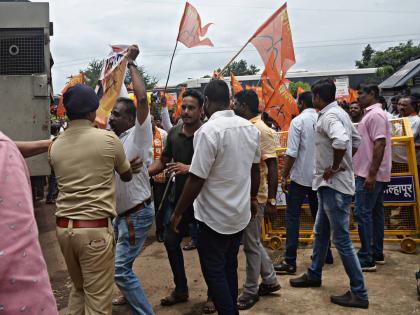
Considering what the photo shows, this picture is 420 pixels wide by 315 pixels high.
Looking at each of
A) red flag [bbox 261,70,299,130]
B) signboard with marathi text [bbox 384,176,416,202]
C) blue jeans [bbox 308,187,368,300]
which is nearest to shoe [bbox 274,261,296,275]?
blue jeans [bbox 308,187,368,300]

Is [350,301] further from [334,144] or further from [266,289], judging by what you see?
[334,144]

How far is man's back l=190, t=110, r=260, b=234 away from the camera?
9.79ft

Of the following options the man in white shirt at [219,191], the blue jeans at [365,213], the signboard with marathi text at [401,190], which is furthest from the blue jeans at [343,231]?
the signboard with marathi text at [401,190]

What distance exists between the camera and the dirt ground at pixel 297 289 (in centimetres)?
400

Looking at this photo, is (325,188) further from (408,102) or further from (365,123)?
(408,102)

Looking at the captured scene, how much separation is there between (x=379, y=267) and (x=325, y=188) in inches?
65.8

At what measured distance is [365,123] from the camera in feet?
15.4

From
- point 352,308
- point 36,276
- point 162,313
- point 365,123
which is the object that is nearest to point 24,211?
point 36,276

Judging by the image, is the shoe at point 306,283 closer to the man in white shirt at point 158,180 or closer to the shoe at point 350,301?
the shoe at point 350,301

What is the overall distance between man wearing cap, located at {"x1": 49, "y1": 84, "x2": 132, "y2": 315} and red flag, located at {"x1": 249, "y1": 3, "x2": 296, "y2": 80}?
349cm

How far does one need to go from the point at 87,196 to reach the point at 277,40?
3912 millimetres

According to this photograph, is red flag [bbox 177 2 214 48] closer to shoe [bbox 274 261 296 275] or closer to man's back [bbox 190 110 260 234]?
man's back [bbox 190 110 260 234]

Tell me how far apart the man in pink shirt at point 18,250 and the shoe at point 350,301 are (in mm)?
3233

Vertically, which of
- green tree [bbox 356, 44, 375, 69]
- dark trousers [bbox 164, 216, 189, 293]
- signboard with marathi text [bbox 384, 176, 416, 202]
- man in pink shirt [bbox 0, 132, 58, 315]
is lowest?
dark trousers [bbox 164, 216, 189, 293]
